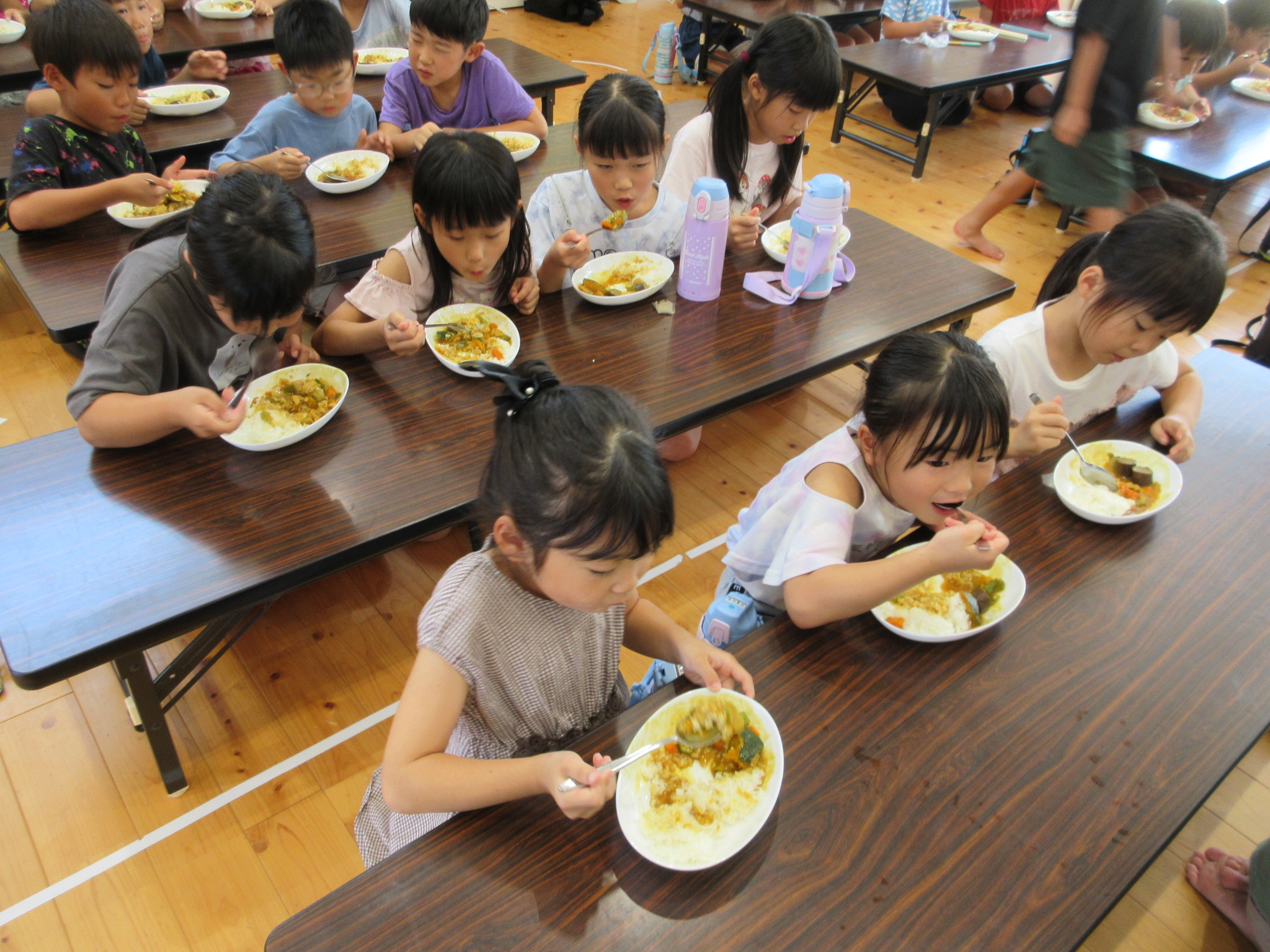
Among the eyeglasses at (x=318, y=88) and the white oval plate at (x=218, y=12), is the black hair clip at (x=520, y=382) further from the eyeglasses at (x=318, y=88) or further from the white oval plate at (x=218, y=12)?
the white oval plate at (x=218, y=12)

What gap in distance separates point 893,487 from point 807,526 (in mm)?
174

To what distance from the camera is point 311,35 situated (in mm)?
2344

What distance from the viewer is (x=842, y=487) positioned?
1.22 metres

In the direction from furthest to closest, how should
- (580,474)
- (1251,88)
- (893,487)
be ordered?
(1251,88) < (893,487) < (580,474)

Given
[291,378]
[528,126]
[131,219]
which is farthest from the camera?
[528,126]

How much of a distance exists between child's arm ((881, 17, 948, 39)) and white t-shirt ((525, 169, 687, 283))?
11.5ft

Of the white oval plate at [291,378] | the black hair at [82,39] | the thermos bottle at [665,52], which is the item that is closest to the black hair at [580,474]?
the white oval plate at [291,378]

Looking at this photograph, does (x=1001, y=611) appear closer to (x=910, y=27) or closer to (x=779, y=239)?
(x=779, y=239)

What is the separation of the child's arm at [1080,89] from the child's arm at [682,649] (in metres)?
3.05

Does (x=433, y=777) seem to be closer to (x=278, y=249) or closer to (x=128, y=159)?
(x=278, y=249)

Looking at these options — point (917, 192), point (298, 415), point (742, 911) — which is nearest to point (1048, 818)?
point (742, 911)

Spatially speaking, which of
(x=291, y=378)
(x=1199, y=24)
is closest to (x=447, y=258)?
(x=291, y=378)

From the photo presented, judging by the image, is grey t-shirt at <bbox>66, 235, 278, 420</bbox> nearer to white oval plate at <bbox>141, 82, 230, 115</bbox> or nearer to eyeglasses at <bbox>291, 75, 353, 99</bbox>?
eyeglasses at <bbox>291, 75, 353, 99</bbox>

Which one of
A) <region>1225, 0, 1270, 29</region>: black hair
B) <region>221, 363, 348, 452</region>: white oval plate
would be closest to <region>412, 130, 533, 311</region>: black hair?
<region>221, 363, 348, 452</region>: white oval plate
